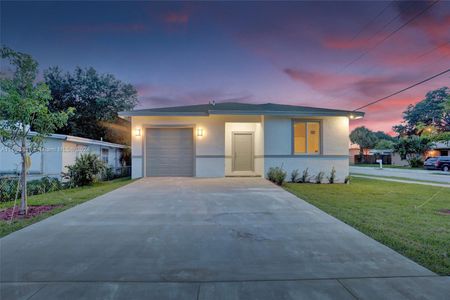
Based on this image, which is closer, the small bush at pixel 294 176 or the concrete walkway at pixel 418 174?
the small bush at pixel 294 176

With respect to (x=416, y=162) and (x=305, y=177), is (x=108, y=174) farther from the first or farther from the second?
(x=416, y=162)

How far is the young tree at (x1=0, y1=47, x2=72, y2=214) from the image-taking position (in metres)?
5.79

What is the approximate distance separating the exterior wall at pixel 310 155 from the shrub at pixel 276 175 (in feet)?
1.61

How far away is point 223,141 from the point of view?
12570 millimetres

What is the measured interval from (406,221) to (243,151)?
9.04 metres

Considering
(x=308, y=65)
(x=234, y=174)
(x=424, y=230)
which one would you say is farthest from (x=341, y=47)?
(x=424, y=230)

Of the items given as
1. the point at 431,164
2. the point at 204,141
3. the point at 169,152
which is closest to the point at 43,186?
the point at 169,152

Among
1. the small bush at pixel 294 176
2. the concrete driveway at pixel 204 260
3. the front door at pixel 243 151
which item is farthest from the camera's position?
the front door at pixel 243 151

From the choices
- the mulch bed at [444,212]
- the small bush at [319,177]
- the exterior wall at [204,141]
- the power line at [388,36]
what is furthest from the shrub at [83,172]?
the power line at [388,36]

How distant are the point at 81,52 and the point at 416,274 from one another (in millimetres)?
15929

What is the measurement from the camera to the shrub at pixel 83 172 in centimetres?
1095

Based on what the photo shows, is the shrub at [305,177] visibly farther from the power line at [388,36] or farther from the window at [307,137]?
the power line at [388,36]


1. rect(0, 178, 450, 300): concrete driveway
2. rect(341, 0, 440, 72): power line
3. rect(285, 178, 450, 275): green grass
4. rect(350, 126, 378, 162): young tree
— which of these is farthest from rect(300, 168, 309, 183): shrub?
rect(350, 126, 378, 162): young tree

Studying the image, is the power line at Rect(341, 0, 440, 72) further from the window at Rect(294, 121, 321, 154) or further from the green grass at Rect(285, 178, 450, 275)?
the green grass at Rect(285, 178, 450, 275)
